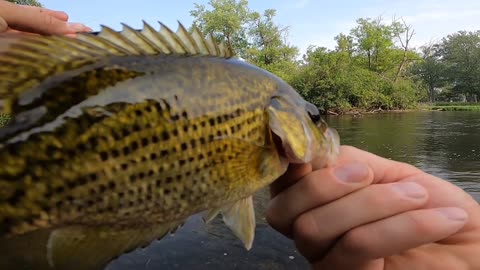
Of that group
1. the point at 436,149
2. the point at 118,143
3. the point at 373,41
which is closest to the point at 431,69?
the point at 373,41

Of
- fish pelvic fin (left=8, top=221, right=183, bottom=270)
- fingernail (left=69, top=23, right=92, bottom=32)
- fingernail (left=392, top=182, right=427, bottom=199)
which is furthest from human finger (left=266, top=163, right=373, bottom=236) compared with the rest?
fingernail (left=69, top=23, right=92, bottom=32)

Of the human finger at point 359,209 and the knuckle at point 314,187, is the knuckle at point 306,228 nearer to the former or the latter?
the human finger at point 359,209

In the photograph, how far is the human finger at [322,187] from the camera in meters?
1.70

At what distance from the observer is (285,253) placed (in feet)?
25.6

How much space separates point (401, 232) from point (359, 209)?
18 centimetres

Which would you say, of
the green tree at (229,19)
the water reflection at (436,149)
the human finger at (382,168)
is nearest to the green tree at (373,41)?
the green tree at (229,19)

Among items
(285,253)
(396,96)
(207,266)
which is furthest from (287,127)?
(396,96)

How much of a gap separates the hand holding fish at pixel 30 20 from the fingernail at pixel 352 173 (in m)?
1.35

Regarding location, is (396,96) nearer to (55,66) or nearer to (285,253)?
(285,253)

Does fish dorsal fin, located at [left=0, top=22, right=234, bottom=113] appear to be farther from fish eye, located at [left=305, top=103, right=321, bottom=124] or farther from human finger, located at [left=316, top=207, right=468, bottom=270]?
Result: human finger, located at [left=316, top=207, right=468, bottom=270]

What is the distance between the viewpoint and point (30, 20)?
182 cm

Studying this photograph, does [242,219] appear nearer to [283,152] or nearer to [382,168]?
[283,152]

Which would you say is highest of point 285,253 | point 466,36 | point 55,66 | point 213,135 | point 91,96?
point 466,36

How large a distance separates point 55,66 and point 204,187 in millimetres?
627
